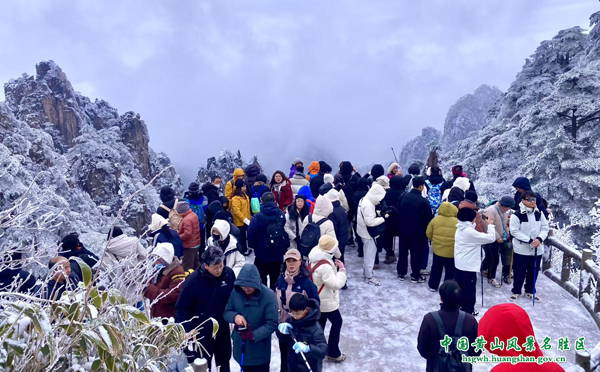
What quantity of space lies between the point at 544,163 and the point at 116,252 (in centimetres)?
1756

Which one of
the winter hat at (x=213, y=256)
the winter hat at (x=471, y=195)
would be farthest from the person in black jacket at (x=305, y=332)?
the winter hat at (x=471, y=195)

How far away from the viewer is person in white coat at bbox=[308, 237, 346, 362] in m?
5.23

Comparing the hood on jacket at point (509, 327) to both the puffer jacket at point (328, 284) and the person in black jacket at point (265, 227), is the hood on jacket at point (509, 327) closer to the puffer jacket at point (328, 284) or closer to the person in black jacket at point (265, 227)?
the puffer jacket at point (328, 284)

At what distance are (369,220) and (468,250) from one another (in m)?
1.91

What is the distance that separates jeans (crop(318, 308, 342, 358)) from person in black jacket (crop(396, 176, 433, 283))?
9.59 ft

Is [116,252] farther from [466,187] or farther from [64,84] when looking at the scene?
[64,84]

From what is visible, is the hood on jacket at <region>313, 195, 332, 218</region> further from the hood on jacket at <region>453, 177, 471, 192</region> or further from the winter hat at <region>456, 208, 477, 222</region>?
the hood on jacket at <region>453, 177, 471, 192</region>

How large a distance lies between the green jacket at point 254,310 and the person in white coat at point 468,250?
360 centimetres

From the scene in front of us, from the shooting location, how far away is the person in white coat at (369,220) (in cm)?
756

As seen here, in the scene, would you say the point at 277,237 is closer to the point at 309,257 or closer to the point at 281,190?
the point at 309,257

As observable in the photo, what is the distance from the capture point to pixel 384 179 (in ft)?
26.9

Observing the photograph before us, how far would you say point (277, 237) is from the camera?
6.46m

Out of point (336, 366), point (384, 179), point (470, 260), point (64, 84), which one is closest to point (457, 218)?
point (470, 260)

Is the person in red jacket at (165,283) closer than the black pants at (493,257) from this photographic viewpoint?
Yes
